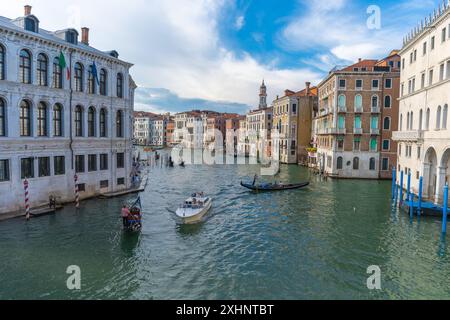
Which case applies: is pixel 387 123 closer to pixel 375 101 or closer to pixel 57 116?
pixel 375 101

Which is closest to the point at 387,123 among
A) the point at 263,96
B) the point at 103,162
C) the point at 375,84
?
the point at 375,84

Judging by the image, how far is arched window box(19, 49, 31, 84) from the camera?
1742cm

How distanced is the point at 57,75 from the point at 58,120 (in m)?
2.52

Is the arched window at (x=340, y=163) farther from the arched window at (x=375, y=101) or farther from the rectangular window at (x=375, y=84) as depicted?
the rectangular window at (x=375, y=84)

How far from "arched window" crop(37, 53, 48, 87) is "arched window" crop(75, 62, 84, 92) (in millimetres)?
2183

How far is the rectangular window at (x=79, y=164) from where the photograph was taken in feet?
69.1

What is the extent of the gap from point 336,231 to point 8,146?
16.3 metres

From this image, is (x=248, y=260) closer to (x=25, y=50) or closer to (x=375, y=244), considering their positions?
(x=375, y=244)

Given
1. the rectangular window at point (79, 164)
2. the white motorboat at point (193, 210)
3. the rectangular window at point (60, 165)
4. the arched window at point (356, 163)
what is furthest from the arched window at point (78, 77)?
the arched window at point (356, 163)

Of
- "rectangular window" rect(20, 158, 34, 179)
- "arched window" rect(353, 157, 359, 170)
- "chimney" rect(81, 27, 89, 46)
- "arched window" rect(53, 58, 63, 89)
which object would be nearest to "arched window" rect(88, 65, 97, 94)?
"arched window" rect(53, 58, 63, 89)

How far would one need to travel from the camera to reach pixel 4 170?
55.1 feet

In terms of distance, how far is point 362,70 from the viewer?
35906mm

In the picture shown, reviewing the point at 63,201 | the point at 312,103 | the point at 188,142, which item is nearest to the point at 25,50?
the point at 63,201

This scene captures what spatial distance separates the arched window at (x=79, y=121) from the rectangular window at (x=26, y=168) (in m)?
3.59
